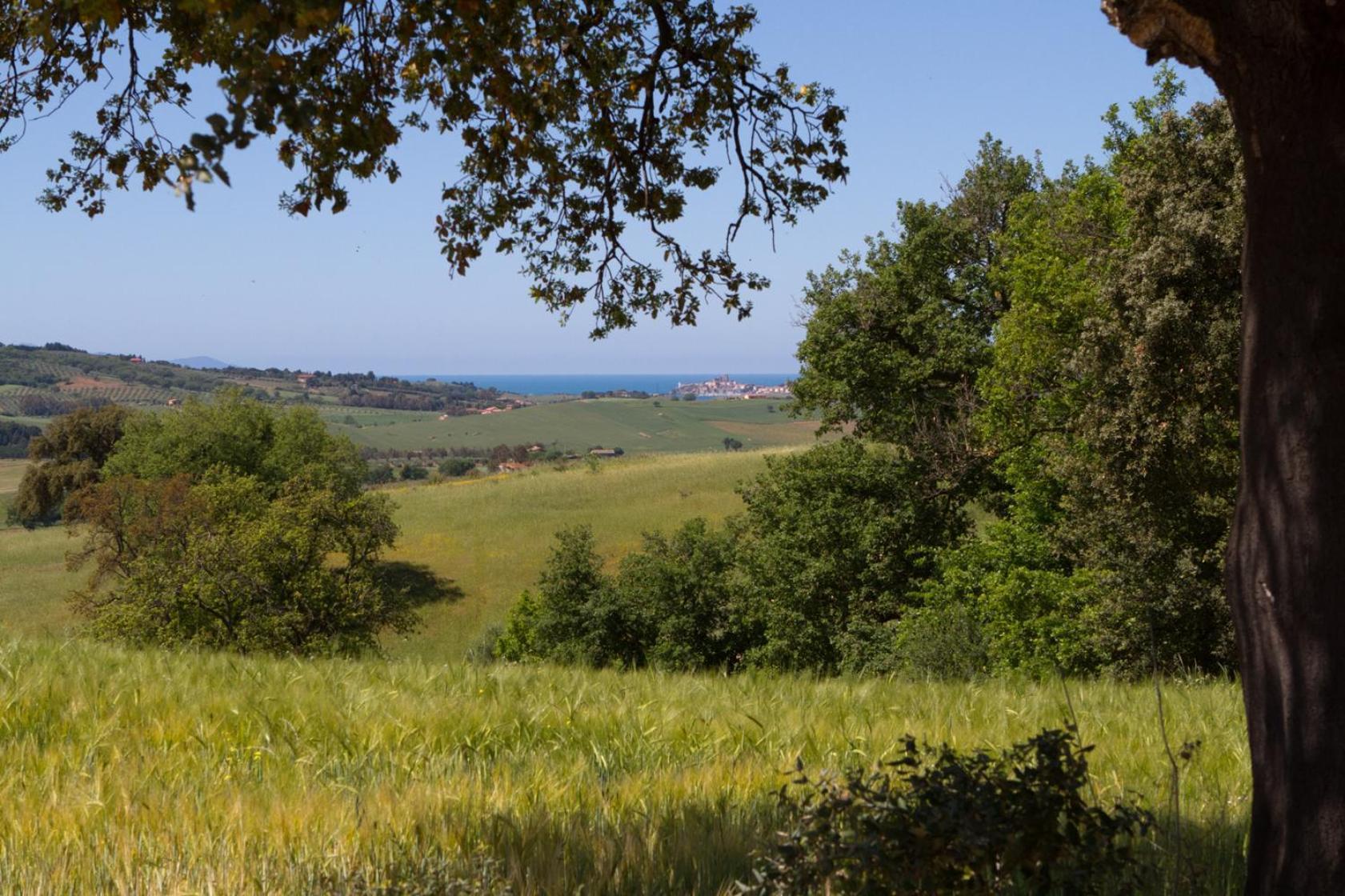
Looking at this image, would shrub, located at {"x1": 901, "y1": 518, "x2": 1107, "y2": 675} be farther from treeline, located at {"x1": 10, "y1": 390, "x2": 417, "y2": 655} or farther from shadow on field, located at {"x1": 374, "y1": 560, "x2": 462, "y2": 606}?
shadow on field, located at {"x1": 374, "y1": 560, "x2": 462, "y2": 606}

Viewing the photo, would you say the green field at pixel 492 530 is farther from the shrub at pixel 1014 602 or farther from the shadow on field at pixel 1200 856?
the shadow on field at pixel 1200 856

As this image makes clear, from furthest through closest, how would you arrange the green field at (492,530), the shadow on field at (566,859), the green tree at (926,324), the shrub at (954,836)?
the green field at (492,530)
the green tree at (926,324)
the shadow on field at (566,859)
the shrub at (954,836)

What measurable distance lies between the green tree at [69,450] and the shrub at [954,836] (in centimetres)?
6800

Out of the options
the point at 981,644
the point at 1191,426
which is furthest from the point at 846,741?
the point at 981,644

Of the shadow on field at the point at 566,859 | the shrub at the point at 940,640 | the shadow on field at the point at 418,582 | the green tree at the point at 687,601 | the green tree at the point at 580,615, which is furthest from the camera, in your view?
the shadow on field at the point at 418,582

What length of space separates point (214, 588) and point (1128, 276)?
26330 mm

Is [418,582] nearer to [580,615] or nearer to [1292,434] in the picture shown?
[580,615]

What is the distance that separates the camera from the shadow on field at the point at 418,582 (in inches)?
2149

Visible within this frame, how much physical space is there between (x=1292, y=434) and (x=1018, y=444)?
23225mm

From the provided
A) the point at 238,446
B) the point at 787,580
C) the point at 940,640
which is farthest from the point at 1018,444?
the point at 238,446

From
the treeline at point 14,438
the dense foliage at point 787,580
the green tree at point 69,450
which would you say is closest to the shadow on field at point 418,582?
the dense foliage at point 787,580

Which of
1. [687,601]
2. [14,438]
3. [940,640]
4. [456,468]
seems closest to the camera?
[940,640]

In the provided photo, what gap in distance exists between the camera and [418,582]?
56.6 metres

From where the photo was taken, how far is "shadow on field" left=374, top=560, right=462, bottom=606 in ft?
179
